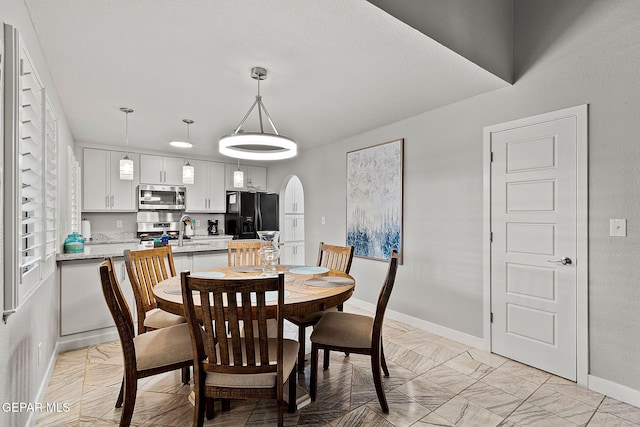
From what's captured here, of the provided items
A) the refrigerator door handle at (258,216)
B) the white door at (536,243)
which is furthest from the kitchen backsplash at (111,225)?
the white door at (536,243)

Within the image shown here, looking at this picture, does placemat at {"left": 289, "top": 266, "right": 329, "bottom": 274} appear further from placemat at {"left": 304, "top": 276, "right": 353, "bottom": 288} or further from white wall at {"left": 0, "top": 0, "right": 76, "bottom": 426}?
white wall at {"left": 0, "top": 0, "right": 76, "bottom": 426}

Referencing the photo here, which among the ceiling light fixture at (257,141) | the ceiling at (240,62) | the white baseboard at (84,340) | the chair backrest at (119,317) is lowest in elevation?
the white baseboard at (84,340)

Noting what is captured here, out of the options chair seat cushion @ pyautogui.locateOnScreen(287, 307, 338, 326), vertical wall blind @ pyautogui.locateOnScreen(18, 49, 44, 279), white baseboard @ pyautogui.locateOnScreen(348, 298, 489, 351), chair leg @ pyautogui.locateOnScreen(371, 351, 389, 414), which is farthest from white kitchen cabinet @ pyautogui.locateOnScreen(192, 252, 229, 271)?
chair leg @ pyautogui.locateOnScreen(371, 351, 389, 414)

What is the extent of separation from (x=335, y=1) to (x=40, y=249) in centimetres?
220

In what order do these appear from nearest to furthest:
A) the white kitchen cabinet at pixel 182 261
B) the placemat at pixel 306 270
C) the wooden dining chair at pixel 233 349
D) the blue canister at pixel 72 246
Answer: the wooden dining chair at pixel 233 349, the placemat at pixel 306 270, the blue canister at pixel 72 246, the white kitchen cabinet at pixel 182 261

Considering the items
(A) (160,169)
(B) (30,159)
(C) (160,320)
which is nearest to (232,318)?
(C) (160,320)

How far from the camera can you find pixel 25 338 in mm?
1711

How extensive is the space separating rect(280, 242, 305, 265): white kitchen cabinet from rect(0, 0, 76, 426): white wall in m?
4.10

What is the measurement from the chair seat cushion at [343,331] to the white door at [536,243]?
4.45ft

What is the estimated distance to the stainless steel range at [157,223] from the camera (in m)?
5.55

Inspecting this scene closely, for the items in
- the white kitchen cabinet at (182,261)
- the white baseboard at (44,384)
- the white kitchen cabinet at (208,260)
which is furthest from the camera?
the white kitchen cabinet at (208,260)

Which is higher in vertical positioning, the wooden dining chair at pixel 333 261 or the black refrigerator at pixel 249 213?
the black refrigerator at pixel 249 213

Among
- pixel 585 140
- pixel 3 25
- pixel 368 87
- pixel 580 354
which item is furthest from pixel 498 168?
pixel 3 25

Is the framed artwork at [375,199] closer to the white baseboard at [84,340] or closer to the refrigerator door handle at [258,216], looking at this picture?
the refrigerator door handle at [258,216]
